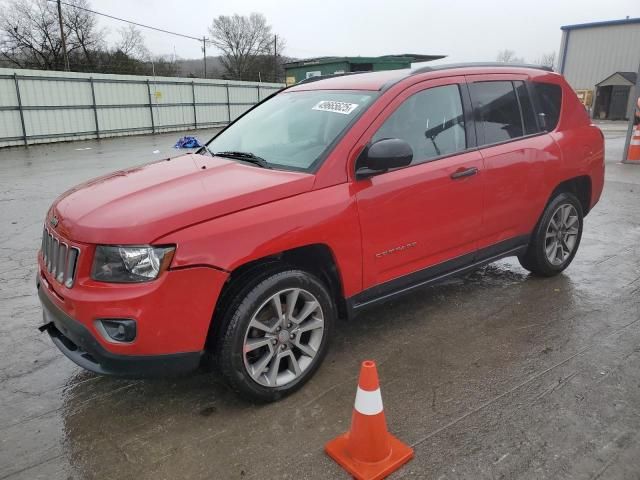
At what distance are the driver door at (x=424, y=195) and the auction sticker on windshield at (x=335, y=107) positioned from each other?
0.73 feet

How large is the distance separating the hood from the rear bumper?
446mm

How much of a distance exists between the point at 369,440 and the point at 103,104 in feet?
70.2

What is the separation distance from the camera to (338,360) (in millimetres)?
3438

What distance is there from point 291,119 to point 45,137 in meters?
18.2

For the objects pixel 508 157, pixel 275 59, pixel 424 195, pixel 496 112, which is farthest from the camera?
pixel 275 59

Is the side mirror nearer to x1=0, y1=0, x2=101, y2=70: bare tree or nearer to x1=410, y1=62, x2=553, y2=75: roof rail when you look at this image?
x1=410, y1=62, x2=553, y2=75: roof rail

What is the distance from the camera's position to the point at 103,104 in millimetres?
20703

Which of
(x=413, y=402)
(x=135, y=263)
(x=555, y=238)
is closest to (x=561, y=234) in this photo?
(x=555, y=238)

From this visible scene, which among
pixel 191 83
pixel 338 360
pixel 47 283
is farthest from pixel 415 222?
pixel 191 83

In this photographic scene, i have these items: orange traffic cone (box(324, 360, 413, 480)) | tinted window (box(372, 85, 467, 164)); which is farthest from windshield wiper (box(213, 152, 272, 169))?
orange traffic cone (box(324, 360, 413, 480))

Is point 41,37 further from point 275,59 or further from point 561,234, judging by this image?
point 561,234

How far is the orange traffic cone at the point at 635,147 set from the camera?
484 inches

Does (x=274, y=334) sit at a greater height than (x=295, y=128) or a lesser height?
lesser

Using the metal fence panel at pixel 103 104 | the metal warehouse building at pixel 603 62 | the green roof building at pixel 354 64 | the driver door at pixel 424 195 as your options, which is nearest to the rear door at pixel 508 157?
the driver door at pixel 424 195
